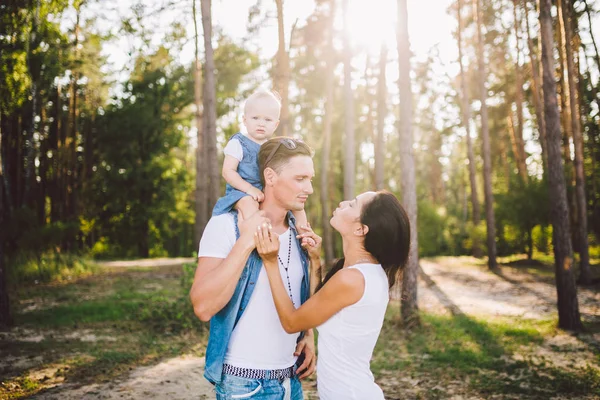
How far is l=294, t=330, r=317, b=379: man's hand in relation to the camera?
2.26 metres

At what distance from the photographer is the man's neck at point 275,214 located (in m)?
2.29

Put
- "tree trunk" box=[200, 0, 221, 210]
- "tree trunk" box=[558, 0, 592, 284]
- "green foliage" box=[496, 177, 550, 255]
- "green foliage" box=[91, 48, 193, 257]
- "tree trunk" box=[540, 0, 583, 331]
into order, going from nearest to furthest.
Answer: "tree trunk" box=[540, 0, 583, 331] < "tree trunk" box=[200, 0, 221, 210] < "tree trunk" box=[558, 0, 592, 284] < "green foliage" box=[496, 177, 550, 255] < "green foliage" box=[91, 48, 193, 257]

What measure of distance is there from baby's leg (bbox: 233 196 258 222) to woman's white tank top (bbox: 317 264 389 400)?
22.4 inches

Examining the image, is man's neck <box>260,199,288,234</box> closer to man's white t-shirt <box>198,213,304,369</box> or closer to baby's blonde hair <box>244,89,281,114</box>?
man's white t-shirt <box>198,213,304,369</box>

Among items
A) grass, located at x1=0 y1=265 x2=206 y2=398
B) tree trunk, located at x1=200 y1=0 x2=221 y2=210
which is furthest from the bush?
tree trunk, located at x1=200 y1=0 x2=221 y2=210

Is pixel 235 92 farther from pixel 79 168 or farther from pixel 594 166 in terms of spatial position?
pixel 594 166

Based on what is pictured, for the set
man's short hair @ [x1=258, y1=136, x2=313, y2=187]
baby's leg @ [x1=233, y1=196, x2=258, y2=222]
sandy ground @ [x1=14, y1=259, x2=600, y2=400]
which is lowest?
sandy ground @ [x1=14, y1=259, x2=600, y2=400]

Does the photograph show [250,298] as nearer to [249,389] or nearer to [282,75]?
[249,389]

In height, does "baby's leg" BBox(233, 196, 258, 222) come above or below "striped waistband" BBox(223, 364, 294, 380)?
above

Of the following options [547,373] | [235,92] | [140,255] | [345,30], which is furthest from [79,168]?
[547,373]

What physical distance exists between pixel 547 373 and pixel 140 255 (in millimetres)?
26778

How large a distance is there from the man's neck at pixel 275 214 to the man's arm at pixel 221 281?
0.33 meters

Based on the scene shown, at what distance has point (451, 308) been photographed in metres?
12.0

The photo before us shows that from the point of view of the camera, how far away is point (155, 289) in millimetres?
13688
